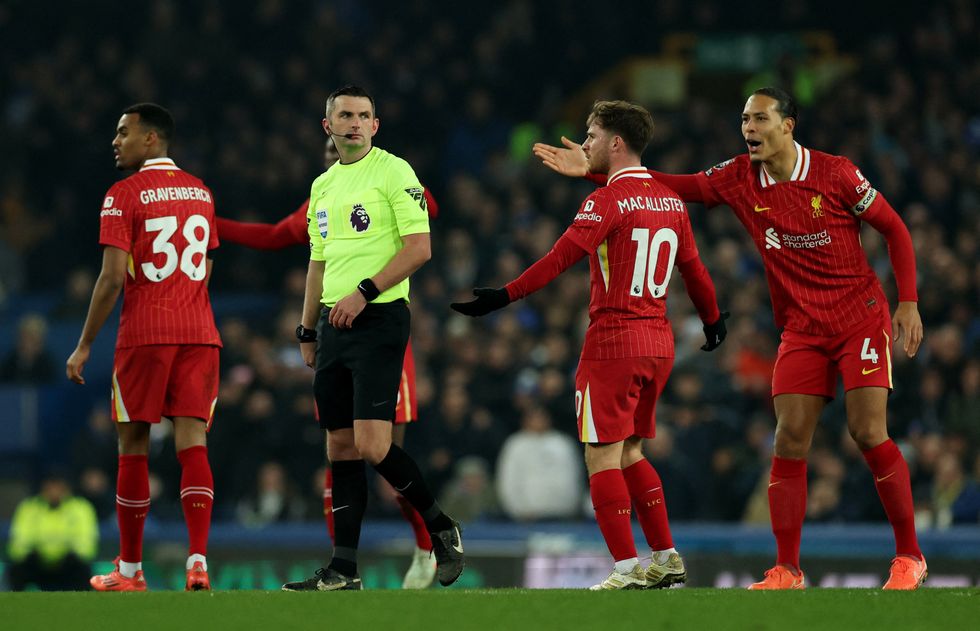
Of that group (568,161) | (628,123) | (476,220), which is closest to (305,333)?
(568,161)

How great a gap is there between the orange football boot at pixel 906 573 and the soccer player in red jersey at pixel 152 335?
127 inches

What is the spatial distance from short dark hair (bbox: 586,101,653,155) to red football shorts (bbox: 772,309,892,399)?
44.9 inches

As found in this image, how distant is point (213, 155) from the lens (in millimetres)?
18984

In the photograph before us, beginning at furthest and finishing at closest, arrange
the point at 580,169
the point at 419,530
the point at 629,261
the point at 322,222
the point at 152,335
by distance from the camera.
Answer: the point at 419,530 → the point at 152,335 → the point at 580,169 → the point at 322,222 → the point at 629,261

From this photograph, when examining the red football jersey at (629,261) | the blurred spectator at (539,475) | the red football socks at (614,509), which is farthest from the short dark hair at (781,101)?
the blurred spectator at (539,475)

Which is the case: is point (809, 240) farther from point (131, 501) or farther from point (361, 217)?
point (131, 501)

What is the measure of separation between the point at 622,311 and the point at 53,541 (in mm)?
6938

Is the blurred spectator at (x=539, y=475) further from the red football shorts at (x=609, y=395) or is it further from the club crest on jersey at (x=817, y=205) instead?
the club crest on jersey at (x=817, y=205)

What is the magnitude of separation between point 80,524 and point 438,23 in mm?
9672

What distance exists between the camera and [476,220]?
16.6 metres

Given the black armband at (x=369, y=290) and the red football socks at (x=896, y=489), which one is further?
the red football socks at (x=896, y=489)

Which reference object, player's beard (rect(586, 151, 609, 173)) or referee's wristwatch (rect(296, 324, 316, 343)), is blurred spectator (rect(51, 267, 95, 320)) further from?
player's beard (rect(586, 151, 609, 173))

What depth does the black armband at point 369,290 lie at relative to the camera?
23.1 ft

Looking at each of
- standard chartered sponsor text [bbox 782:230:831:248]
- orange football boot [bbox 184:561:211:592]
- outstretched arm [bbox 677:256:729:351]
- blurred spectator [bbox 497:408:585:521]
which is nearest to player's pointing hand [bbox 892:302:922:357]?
standard chartered sponsor text [bbox 782:230:831:248]
